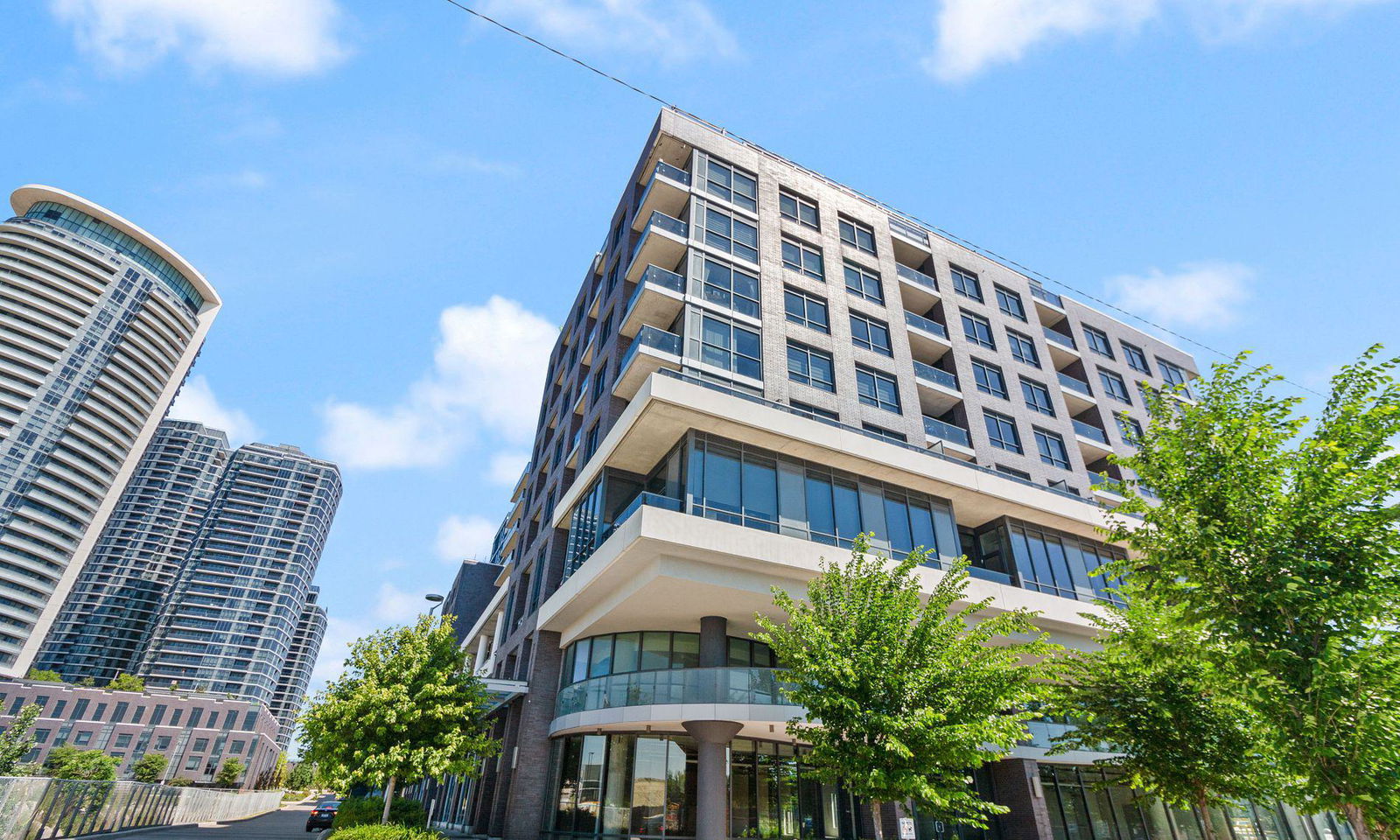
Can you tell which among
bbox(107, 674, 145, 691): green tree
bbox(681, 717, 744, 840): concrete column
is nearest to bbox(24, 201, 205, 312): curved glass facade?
bbox(107, 674, 145, 691): green tree

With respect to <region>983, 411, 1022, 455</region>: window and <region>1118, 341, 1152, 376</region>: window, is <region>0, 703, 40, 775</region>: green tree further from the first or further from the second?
<region>1118, 341, 1152, 376</region>: window

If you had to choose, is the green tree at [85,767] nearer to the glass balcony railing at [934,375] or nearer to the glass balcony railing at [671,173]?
the glass balcony railing at [671,173]

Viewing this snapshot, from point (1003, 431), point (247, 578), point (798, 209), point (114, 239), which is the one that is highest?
point (114, 239)

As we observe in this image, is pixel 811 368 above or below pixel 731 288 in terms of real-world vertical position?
below

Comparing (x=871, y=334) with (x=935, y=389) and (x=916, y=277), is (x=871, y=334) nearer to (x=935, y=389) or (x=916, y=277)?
(x=935, y=389)

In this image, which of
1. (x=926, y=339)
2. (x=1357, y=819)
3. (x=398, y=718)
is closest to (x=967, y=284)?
(x=926, y=339)

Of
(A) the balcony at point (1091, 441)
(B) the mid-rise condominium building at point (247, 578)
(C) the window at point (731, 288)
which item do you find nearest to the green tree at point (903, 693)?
(C) the window at point (731, 288)

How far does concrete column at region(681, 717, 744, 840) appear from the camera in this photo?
60.0ft

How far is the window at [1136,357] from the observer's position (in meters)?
39.8

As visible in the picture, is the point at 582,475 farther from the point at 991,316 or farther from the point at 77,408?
the point at 77,408

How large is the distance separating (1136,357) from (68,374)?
458 feet

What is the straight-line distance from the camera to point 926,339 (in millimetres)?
30656

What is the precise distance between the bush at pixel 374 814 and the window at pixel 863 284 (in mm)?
26703

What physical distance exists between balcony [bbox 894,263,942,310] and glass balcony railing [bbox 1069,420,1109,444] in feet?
30.6
